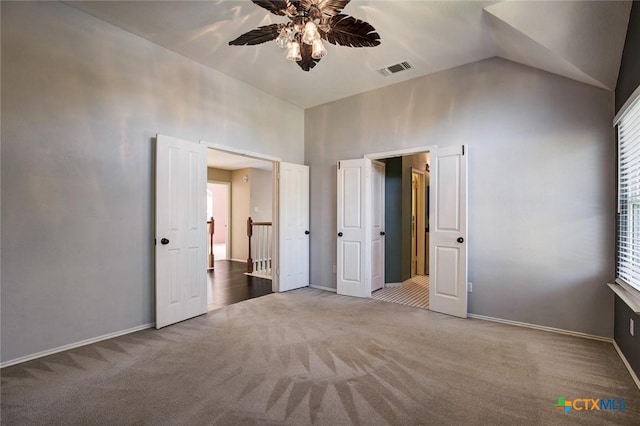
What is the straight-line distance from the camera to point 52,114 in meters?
2.62

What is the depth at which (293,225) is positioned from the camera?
16.3 ft

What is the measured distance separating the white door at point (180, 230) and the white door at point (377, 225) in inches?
100

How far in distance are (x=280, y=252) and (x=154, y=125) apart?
2.49 meters

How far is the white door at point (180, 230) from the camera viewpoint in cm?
324

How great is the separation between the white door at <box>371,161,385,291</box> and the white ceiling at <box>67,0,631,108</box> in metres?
1.65

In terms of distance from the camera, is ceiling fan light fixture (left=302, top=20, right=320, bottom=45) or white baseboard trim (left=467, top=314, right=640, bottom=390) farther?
white baseboard trim (left=467, top=314, right=640, bottom=390)

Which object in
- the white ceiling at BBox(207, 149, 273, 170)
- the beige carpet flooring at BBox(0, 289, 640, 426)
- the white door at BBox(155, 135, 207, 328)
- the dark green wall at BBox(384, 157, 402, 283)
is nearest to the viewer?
the beige carpet flooring at BBox(0, 289, 640, 426)

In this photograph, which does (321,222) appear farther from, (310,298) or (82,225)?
(82,225)

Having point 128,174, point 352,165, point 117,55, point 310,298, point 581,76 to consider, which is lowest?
point 310,298

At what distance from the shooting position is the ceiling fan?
6.63 feet

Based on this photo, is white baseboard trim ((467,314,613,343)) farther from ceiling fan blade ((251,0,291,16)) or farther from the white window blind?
ceiling fan blade ((251,0,291,16))

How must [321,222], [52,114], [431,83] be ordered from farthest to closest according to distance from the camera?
[321,222] → [431,83] → [52,114]

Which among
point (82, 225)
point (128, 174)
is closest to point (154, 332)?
point (82, 225)

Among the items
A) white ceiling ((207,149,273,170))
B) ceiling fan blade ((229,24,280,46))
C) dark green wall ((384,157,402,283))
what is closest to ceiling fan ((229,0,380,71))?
ceiling fan blade ((229,24,280,46))
